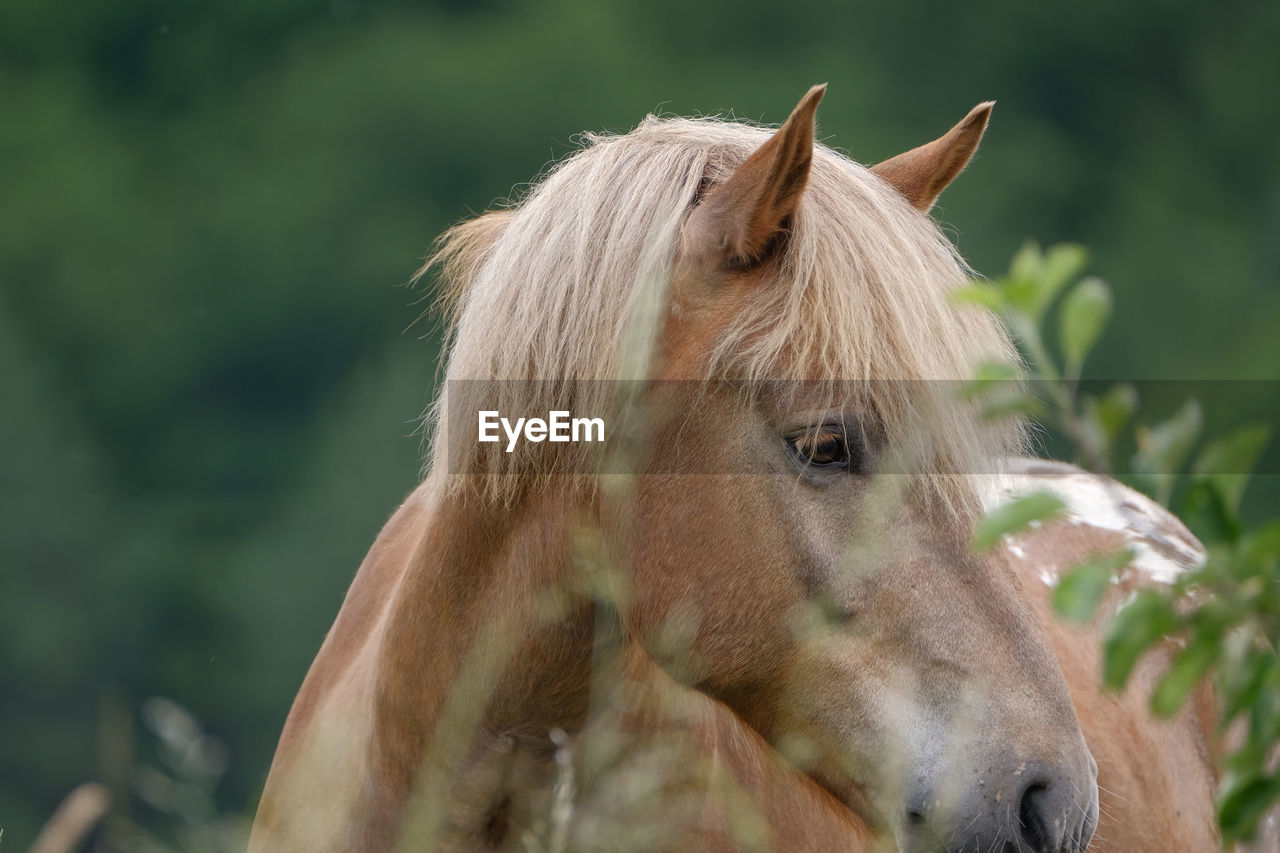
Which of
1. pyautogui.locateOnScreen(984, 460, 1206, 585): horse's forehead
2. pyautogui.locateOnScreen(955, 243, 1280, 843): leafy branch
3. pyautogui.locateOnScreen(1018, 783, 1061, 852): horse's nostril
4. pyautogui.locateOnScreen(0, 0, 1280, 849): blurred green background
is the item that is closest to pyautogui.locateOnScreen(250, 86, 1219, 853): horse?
pyautogui.locateOnScreen(1018, 783, 1061, 852): horse's nostril

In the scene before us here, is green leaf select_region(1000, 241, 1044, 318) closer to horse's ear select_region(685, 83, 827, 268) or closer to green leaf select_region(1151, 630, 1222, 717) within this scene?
green leaf select_region(1151, 630, 1222, 717)

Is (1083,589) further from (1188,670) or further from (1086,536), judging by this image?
(1086,536)

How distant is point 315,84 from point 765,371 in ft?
44.2

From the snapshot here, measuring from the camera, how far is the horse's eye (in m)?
1.61

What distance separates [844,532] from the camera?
161 centimetres

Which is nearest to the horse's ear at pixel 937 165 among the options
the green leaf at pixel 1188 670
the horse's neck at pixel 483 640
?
the horse's neck at pixel 483 640

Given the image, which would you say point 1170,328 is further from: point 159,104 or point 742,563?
point 742,563

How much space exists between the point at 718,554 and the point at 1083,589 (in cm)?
85

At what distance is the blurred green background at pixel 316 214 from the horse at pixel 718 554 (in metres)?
9.48

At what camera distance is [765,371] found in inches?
64.5

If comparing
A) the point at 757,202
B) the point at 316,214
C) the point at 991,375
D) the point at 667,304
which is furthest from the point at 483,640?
the point at 316,214

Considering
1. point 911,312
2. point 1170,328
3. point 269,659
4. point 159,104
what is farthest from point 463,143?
point 911,312

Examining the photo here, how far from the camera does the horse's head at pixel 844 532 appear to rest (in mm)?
1536

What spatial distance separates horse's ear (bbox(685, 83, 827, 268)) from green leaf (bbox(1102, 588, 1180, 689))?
875mm
